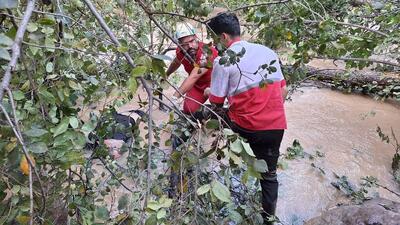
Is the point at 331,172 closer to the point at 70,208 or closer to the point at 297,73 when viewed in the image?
the point at 297,73

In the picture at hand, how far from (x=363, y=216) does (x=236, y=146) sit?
7.03ft

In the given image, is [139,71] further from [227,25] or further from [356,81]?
[356,81]

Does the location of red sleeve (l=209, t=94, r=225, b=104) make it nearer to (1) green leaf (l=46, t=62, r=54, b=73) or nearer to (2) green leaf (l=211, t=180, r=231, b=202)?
(1) green leaf (l=46, t=62, r=54, b=73)

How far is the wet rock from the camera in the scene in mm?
2826

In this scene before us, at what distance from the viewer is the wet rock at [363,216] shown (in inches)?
111

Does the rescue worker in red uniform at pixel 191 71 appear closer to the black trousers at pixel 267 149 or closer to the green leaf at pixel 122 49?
the black trousers at pixel 267 149

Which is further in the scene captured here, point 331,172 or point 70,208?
point 331,172

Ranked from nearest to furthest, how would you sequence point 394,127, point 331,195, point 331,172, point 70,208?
point 70,208
point 331,195
point 331,172
point 394,127

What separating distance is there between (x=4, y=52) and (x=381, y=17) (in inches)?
132

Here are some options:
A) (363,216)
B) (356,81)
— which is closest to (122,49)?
(363,216)

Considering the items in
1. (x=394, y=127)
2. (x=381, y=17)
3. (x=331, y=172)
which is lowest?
(x=394, y=127)

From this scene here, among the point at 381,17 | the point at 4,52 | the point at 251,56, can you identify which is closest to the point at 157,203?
the point at 4,52

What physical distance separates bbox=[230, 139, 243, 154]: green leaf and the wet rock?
206 cm

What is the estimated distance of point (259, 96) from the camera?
2.64m
